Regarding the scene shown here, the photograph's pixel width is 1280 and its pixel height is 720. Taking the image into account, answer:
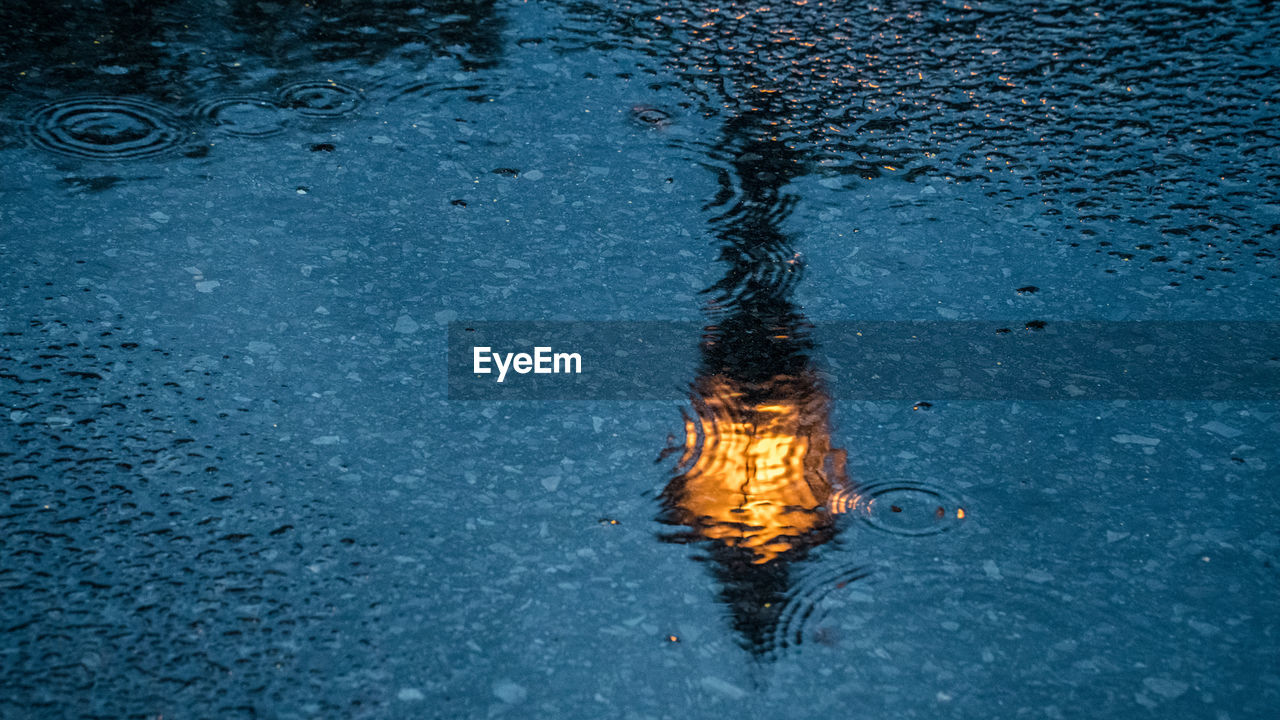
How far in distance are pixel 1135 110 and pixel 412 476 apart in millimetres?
3426

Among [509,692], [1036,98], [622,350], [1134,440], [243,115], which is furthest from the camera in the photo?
[1036,98]

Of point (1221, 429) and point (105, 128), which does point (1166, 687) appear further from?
point (105, 128)

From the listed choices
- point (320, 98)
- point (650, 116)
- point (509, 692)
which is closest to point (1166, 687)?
point (509, 692)

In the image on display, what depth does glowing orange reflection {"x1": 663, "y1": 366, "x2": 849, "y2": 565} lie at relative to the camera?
2.82m

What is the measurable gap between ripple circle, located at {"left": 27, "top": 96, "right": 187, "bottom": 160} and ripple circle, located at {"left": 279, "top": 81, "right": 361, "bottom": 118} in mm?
432

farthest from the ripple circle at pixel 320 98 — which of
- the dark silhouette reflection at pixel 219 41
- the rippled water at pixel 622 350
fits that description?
the dark silhouette reflection at pixel 219 41

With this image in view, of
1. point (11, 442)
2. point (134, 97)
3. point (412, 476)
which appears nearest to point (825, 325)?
point (412, 476)

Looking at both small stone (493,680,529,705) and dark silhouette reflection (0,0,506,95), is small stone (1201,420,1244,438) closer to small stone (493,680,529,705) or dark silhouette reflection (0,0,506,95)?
small stone (493,680,529,705)

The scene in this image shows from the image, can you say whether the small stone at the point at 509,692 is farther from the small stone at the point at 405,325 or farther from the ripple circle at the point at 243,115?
the ripple circle at the point at 243,115

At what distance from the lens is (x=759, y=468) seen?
3.01m

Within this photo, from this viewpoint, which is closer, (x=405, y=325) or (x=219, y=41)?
(x=405, y=325)

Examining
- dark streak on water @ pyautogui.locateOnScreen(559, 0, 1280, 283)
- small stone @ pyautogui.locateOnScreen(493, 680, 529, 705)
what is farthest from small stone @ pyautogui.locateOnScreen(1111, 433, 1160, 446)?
small stone @ pyautogui.locateOnScreen(493, 680, 529, 705)

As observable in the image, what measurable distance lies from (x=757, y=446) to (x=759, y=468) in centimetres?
Result: 9

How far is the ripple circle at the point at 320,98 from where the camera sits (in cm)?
430
